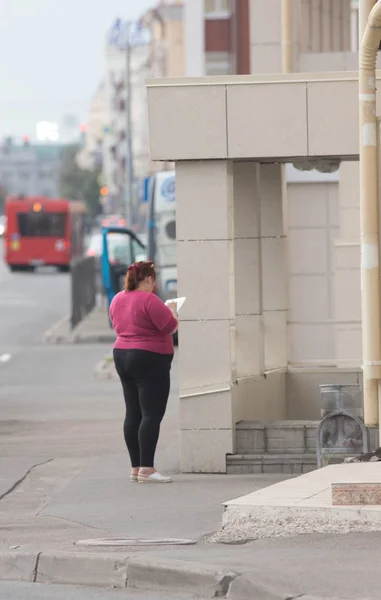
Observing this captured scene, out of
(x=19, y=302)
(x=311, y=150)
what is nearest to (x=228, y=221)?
(x=311, y=150)

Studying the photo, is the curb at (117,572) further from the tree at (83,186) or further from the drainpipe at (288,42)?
the tree at (83,186)

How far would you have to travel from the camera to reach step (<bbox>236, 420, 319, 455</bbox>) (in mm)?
12438

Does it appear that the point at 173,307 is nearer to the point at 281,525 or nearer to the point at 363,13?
the point at 363,13

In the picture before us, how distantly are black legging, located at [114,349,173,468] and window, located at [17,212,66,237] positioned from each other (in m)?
55.4

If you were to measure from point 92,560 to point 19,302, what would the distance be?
1446 inches

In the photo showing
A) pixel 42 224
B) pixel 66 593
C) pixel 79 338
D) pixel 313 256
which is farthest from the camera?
pixel 42 224

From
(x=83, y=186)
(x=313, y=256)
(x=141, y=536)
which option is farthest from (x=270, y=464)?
A: (x=83, y=186)

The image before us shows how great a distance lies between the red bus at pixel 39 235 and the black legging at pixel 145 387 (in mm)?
55275

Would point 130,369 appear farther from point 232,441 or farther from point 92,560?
point 92,560

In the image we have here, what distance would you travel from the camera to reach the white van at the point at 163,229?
30594mm

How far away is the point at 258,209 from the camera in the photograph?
13.4 metres

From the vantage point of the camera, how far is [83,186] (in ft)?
587

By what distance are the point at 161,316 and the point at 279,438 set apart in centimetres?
137

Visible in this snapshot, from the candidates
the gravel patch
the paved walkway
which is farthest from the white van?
the gravel patch
